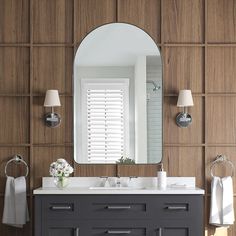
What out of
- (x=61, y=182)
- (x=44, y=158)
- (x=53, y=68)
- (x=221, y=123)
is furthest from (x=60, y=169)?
(x=221, y=123)

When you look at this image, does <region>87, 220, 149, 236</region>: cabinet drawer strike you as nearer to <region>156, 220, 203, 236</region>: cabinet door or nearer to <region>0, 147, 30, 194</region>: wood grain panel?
<region>156, 220, 203, 236</region>: cabinet door

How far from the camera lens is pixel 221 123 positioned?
5.31 metres

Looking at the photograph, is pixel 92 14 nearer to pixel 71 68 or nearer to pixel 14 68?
pixel 71 68

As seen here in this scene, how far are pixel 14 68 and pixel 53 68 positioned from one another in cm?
38

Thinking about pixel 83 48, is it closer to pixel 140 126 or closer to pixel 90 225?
pixel 140 126

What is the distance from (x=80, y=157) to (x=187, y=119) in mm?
1086

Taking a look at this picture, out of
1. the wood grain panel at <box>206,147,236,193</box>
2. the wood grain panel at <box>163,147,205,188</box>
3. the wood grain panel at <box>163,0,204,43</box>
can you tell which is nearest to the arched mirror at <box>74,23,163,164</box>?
the wood grain panel at <box>163,147,205,188</box>

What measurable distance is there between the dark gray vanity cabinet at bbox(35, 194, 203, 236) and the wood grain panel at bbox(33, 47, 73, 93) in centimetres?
118

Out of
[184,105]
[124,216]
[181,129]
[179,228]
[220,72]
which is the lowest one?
[179,228]

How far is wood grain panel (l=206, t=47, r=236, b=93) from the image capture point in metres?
5.32

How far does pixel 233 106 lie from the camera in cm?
532

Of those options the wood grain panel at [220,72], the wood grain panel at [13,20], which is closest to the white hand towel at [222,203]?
the wood grain panel at [220,72]

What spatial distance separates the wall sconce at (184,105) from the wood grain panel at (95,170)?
770mm

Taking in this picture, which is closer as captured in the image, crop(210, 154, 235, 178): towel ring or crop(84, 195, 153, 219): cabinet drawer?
crop(84, 195, 153, 219): cabinet drawer
